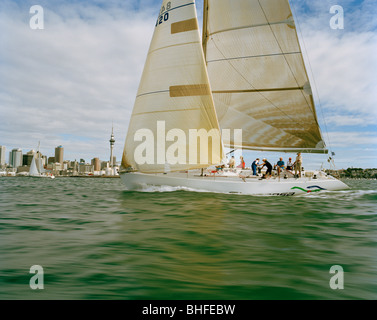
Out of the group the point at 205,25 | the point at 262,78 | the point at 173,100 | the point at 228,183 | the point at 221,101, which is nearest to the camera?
the point at 173,100

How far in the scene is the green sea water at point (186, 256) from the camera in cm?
→ 324

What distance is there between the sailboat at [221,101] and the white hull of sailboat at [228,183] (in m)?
0.05

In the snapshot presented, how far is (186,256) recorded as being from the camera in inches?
179

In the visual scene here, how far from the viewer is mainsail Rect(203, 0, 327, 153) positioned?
59.2 feet

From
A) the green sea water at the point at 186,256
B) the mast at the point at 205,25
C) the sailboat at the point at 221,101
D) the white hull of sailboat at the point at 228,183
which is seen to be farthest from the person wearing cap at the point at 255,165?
the green sea water at the point at 186,256

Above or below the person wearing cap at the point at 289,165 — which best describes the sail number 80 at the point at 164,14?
above

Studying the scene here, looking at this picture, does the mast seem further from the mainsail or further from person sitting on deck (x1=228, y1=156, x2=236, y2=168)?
person sitting on deck (x1=228, y1=156, x2=236, y2=168)

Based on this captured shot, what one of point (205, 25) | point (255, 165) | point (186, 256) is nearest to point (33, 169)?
point (205, 25)

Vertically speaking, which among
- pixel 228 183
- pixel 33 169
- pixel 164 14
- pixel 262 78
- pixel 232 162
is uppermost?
pixel 164 14

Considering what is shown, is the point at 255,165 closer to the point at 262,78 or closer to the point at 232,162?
the point at 232,162

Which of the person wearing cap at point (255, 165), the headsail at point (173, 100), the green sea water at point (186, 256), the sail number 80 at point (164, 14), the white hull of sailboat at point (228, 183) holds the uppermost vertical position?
the sail number 80 at point (164, 14)

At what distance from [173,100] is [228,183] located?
5.31 m

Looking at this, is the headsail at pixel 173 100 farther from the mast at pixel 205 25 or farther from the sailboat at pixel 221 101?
the mast at pixel 205 25

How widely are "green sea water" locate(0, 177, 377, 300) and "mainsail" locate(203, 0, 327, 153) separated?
36.9ft
